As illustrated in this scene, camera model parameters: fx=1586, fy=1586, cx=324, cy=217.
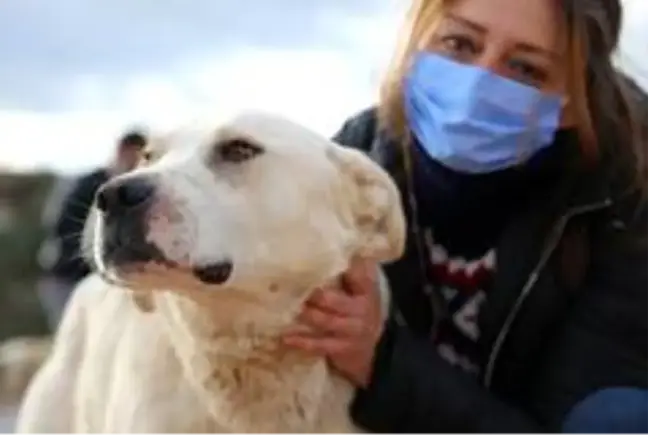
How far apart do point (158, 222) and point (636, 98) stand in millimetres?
1064

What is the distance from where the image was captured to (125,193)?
2.26 metres

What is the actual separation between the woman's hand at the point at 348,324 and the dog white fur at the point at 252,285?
2 cm

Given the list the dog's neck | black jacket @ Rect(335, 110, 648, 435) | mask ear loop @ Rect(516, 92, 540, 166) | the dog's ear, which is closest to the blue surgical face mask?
mask ear loop @ Rect(516, 92, 540, 166)

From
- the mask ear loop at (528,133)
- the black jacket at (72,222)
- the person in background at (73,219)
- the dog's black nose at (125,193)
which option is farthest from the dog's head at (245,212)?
the black jacket at (72,222)

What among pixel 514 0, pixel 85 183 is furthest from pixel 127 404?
pixel 514 0

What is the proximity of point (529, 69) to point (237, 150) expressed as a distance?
661 mm

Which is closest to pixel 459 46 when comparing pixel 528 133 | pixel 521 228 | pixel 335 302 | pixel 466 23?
pixel 466 23

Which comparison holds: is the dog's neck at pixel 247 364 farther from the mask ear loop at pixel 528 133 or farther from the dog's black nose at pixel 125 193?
the mask ear loop at pixel 528 133

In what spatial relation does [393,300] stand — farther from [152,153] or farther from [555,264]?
[152,153]

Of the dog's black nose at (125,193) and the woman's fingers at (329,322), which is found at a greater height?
the dog's black nose at (125,193)

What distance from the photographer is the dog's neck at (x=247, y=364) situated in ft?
8.07

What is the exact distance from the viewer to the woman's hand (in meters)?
2.50

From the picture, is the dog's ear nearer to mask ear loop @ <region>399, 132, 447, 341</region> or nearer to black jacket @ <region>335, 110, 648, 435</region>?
black jacket @ <region>335, 110, 648, 435</region>

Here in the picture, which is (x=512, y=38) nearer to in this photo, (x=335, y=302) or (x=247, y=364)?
(x=335, y=302)
